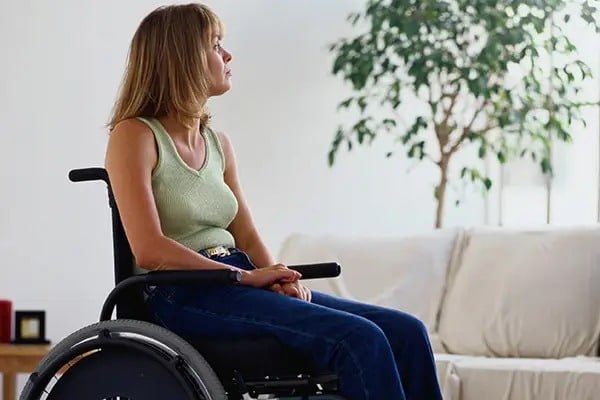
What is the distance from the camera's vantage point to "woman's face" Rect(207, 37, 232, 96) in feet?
7.00

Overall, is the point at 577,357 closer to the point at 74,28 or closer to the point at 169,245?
the point at 169,245

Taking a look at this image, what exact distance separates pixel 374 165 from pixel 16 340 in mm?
1712

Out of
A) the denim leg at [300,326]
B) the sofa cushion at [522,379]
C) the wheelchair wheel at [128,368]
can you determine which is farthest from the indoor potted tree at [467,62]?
the wheelchair wheel at [128,368]

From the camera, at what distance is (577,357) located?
323cm

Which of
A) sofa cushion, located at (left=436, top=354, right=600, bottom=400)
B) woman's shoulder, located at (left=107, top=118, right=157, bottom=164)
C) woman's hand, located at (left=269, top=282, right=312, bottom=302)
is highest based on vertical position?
woman's shoulder, located at (left=107, top=118, right=157, bottom=164)

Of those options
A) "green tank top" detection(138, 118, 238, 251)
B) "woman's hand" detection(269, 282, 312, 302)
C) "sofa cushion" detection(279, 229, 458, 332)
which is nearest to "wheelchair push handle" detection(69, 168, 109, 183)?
"green tank top" detection(138, 118, 238, 251)

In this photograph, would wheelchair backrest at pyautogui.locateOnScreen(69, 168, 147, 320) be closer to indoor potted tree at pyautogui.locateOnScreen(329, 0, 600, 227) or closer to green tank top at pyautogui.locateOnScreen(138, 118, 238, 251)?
green tank top at pyautogui.locateOnScreen(138, 118, 238, 251)

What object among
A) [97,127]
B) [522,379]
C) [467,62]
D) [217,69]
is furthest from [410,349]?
[467,62]

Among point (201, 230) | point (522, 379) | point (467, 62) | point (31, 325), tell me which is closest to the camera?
point (201, 230)

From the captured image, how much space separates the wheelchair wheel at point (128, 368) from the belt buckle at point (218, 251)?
0.23 metres

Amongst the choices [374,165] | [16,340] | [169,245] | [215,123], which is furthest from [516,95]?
[169,245]

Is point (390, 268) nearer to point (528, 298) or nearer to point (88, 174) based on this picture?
point (528, 298)

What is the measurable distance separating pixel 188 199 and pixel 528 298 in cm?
155

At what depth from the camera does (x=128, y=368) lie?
1.93m
